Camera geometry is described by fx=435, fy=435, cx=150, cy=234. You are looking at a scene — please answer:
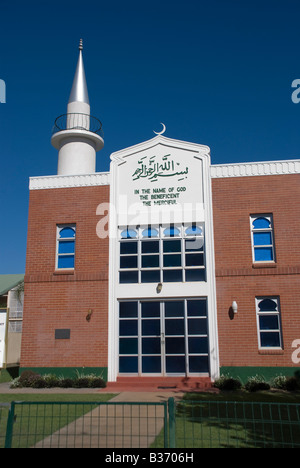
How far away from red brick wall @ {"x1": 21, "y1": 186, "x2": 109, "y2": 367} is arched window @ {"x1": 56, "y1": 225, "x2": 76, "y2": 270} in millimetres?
239

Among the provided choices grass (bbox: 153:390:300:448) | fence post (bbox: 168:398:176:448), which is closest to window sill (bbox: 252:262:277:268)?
grass (bbox: 153:390:300:448)

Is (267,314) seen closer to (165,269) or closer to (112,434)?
(165,269)

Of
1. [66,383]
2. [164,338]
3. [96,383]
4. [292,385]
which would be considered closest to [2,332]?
[66,383]

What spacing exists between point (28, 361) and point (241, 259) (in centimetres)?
865

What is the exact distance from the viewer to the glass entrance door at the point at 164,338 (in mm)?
15203

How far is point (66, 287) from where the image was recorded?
53.9ft

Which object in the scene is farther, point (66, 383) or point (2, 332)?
point (2, 332)

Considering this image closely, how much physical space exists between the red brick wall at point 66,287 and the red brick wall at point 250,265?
431cm

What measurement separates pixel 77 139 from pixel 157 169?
624cm

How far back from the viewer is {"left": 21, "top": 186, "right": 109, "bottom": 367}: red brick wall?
51.9 ft

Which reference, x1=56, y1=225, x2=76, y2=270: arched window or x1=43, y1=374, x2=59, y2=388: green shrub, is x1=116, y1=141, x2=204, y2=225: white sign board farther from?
x1=43, y1=374, x2=59, y2=388: green shrub
